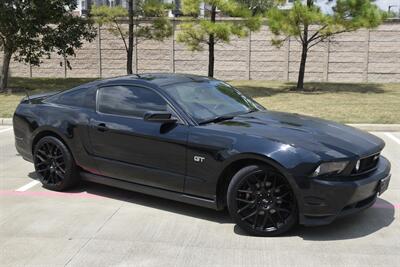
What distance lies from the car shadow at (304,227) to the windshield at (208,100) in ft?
3.25

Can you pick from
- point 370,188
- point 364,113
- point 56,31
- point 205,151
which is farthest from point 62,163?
point 56,31

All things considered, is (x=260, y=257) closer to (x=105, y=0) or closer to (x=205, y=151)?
(x=205, y=151)

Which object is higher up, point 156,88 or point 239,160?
point 156,88

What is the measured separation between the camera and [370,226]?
494 cm

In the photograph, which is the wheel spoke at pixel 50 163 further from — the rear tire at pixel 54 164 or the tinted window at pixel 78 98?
the tinted window at pixel 78 98

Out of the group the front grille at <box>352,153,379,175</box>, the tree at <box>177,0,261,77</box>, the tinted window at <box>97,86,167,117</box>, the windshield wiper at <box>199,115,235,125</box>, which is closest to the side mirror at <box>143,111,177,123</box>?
the tinted window at <box>97,86,167,117</box>

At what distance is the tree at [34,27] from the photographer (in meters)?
17.1

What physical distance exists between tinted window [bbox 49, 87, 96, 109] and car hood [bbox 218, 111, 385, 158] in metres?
1.69

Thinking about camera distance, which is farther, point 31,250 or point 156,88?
point 156,88

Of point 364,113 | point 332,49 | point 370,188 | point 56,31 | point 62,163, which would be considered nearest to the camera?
point 370,188

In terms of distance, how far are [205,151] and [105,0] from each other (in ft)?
185

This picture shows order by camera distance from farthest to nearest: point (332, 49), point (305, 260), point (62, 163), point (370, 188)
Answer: point (332, 49), point (62, 163), point (370, 188), point (305, 260)

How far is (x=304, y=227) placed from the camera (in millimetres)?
4887

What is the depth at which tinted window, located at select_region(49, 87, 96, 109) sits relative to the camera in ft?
19.5
